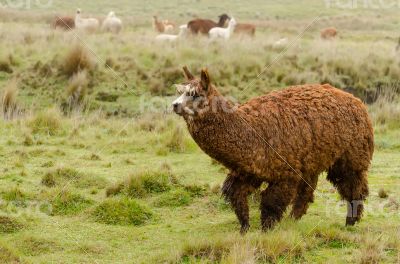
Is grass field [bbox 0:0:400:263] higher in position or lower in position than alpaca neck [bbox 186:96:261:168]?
lower

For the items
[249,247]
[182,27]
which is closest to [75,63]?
[182,27]

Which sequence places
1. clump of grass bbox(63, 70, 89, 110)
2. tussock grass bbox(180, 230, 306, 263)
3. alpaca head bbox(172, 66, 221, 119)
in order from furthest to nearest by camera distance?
clump of grass bbox(63, 70, 89, 110)
alpaca head bbox(172, 66, 221, 119)
tussock grass bbox(180, 230, 306, 263)

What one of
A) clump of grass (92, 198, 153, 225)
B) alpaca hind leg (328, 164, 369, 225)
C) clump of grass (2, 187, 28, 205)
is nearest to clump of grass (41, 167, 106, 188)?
clump of grass (2, 187, 28, 205)

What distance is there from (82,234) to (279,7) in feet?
144

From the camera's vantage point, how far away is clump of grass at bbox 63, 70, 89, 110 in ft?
51.3

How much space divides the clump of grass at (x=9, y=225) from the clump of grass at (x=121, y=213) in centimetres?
82

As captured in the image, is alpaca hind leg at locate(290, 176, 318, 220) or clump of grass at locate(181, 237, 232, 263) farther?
alpaca hind leg at locate(290, 176, 318, 220)

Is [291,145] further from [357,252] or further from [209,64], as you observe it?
[209,64]

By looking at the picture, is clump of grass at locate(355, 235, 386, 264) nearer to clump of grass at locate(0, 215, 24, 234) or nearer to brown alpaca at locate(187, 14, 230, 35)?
clump of grass at locate(0, 215, 24, 234)

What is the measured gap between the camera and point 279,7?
50.2m

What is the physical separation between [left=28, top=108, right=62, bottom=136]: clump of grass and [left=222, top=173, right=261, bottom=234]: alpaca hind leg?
5.65 m

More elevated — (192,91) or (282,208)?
(192,91)

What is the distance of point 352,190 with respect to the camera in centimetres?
820

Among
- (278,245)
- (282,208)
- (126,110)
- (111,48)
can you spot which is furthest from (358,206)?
(111,48)
